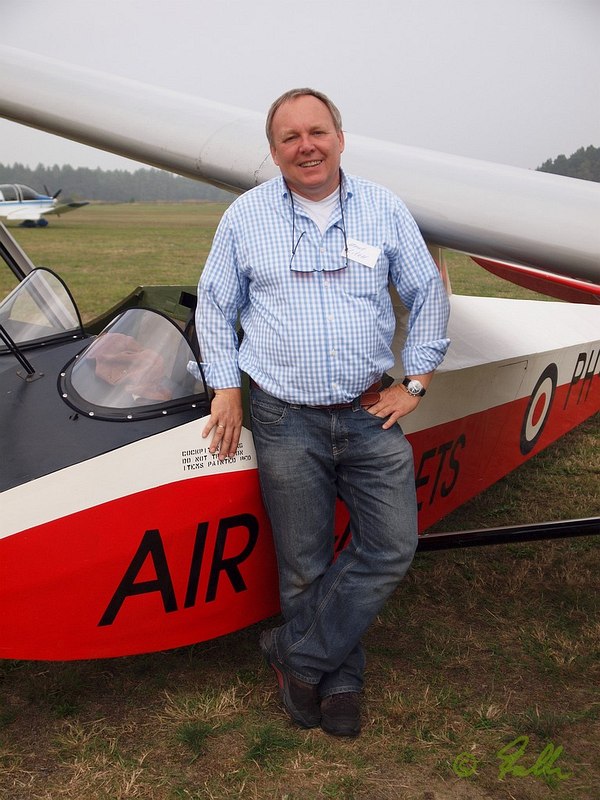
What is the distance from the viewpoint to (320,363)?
2.37 metres

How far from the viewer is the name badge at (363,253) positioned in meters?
2.36

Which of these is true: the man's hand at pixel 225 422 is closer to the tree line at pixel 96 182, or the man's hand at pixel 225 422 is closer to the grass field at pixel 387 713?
the grass field at pixel 387 713

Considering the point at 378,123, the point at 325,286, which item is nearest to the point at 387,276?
the point at 325,286

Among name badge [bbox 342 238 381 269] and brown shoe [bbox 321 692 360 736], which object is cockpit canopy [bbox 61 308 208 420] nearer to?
name badge [bbox 342 238 381 269]

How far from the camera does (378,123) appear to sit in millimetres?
6547

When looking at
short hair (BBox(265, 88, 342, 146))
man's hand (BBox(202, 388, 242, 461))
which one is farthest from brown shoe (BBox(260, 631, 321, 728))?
short hair (BBox(265, 88, 342, 146))

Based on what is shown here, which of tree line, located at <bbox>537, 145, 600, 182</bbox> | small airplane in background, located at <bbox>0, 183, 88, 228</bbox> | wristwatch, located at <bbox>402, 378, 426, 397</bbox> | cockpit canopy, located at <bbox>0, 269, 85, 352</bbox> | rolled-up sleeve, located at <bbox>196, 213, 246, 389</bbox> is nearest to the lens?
rolled-up sleeve, located at <bbox>196, 213, 246, 389</bbox>

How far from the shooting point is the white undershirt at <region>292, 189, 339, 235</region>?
241 cm

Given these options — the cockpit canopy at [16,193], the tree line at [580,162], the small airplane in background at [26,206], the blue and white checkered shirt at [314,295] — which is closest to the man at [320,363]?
the blue and white checkered shirt at [314,295]

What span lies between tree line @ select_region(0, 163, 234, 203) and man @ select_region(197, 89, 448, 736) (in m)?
75.8

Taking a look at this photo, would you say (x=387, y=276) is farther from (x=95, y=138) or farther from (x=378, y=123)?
(x=378, y=123)

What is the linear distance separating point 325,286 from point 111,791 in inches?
71.0

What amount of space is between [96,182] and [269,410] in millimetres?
92217
